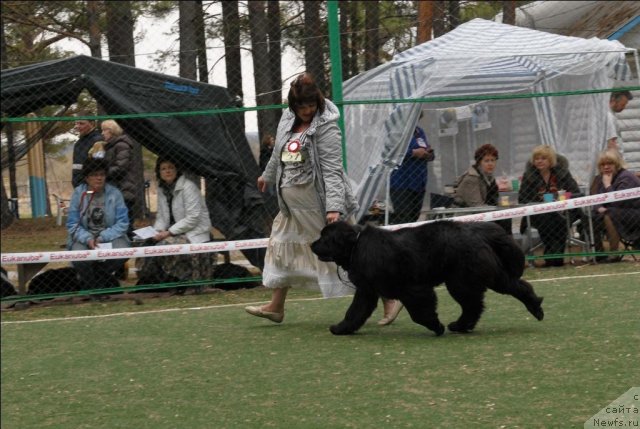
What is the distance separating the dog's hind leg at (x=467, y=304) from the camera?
268 inches

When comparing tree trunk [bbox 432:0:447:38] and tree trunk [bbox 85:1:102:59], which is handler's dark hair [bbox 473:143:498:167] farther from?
tree trunk [bbox 85:1:102:59]

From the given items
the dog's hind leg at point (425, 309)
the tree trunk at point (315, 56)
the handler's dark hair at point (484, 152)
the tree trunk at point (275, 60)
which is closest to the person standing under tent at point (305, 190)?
the dog's hind leg at point (425, 309)

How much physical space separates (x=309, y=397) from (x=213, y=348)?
69.7 inches

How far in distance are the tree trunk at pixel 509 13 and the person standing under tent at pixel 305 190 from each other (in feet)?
33.3

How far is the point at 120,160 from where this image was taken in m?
10.8

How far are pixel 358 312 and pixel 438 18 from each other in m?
9.28

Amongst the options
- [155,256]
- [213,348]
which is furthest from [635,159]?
[213,348]

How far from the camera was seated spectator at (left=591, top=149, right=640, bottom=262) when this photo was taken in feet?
35.6

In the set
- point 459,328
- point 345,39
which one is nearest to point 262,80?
point 345,39

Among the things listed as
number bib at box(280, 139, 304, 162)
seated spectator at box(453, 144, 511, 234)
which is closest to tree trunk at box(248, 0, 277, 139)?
seated spectator at box(453, 144, 511, 234)

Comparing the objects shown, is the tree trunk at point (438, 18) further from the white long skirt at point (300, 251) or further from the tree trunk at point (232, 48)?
the white long skirt at point (300, 251)

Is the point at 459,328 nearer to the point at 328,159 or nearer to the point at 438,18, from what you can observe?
the point at 328,159

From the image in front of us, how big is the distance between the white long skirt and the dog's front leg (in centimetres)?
44

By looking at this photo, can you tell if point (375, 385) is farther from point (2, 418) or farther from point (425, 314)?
point (2, 418)
